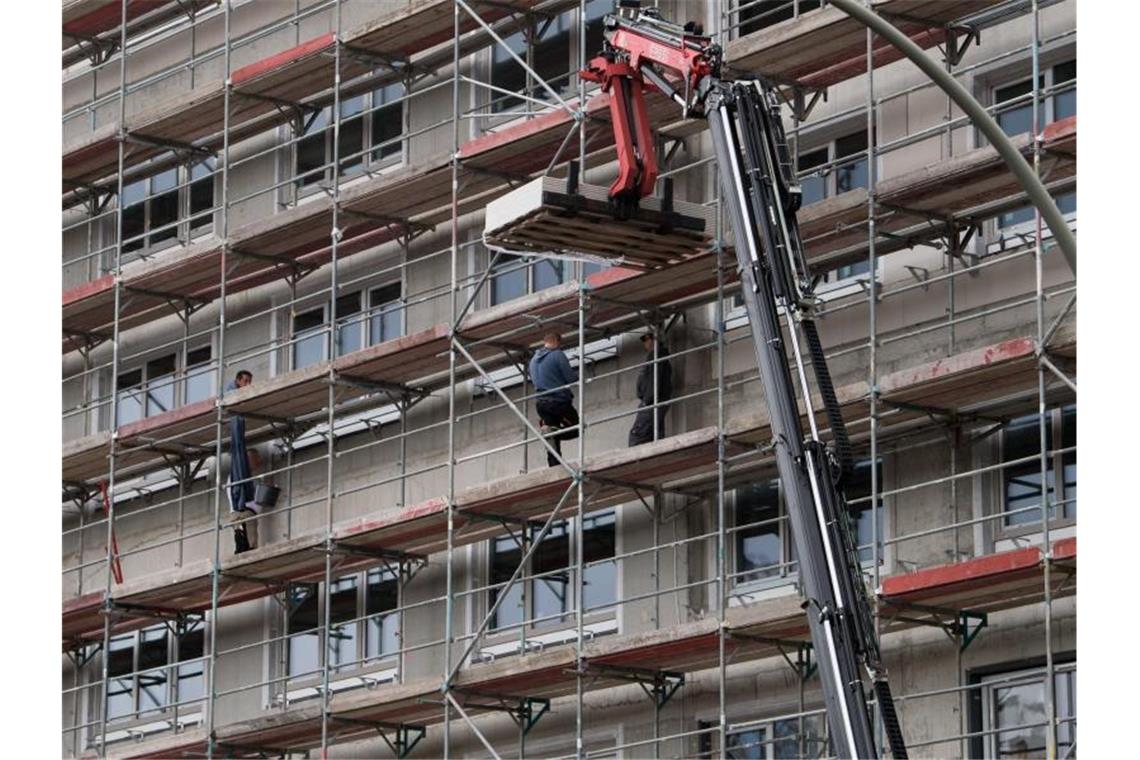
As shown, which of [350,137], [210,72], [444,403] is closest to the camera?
[444,403]

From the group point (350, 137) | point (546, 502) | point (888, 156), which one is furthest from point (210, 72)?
point (888, 156)

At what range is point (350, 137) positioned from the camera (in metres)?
39.2

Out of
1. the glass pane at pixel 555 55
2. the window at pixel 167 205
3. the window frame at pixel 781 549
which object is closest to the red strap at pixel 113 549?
the window at pixel 167 205

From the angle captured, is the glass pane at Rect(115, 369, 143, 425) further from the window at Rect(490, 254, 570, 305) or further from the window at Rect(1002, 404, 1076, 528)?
the window at Rect(1002, 404, 1076, 528)

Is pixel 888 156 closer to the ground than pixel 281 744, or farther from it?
farther from it

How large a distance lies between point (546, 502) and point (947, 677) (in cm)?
620

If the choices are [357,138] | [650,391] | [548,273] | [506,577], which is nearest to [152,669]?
[506,577]

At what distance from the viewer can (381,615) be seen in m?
36.3

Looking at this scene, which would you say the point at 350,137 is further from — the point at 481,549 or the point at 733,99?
the point at 733,99

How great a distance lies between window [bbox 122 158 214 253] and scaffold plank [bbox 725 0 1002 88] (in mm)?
11203

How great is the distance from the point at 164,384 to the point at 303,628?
201 inches

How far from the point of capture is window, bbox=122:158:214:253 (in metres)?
41.7

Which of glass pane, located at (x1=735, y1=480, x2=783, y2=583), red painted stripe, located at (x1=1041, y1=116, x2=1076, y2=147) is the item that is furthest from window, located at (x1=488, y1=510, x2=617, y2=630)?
red painted stripe, located at (x1=1041, y1=116, x2=1076, y2=147)

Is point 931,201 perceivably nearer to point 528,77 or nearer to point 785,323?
point 785,323
